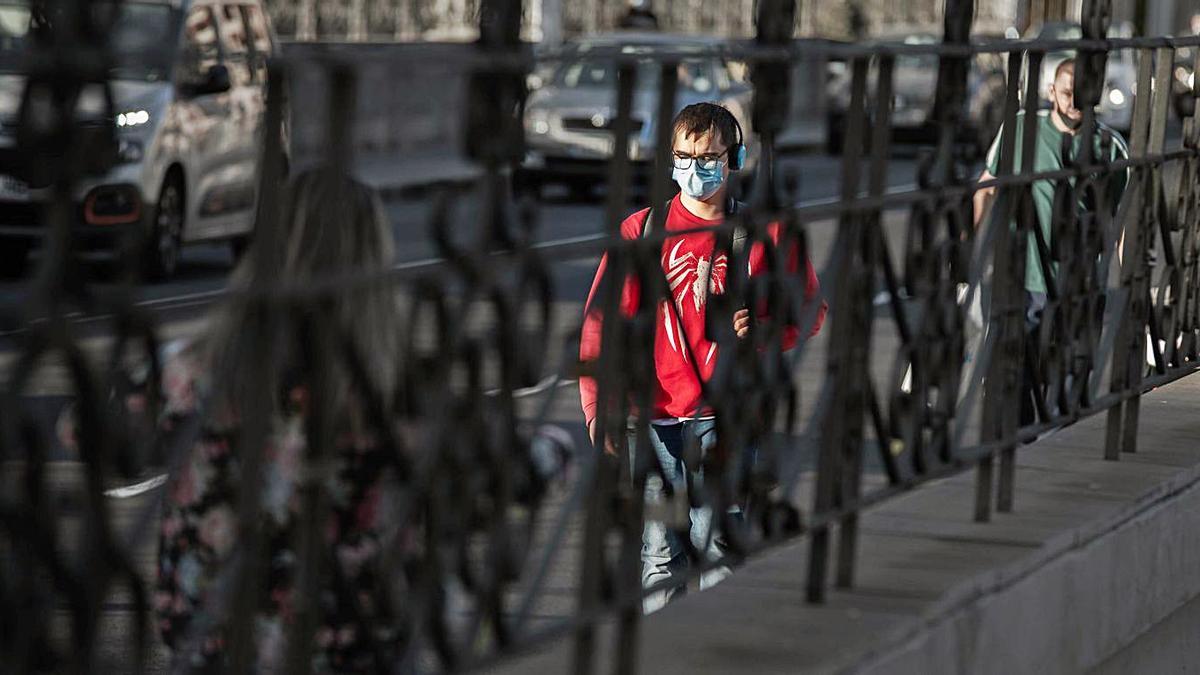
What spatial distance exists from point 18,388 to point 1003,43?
2.89m

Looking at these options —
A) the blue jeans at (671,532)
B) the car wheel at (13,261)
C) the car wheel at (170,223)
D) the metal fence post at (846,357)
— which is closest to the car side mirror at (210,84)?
the car wheel at (170,223)

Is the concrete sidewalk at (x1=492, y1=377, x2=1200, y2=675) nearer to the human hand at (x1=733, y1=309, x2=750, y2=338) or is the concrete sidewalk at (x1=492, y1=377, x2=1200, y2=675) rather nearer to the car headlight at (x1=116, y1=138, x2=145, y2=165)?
the human hand at (x1=733, y1=309, x2=750, y2=338)

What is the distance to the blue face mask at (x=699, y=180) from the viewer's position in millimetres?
5656

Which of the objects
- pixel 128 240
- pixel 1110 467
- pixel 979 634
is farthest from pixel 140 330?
pixel 1110 467

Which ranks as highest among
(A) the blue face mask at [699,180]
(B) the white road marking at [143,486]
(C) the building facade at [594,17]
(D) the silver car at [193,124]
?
(B) the white road marking at [143,486]

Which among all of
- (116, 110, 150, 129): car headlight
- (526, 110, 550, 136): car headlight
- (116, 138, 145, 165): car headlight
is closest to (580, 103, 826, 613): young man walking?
(116, 138, 145, 165): car headlight

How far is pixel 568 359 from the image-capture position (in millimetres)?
3500

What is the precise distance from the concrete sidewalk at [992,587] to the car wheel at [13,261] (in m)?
8.77

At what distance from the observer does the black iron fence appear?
7.97 ft

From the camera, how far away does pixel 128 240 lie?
93.3 inches

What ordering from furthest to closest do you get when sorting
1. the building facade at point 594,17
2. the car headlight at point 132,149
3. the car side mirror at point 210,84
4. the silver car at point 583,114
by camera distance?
1. the building facade at point 594,17
2. the silver car at point 583,114
3. the car side mirror at point 210,84
4. the car headlight at point 132,149

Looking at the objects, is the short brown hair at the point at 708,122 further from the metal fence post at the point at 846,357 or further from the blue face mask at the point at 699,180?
the metal fence post at the point at 846,357

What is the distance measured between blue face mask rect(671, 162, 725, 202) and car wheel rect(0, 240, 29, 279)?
27.6 ft

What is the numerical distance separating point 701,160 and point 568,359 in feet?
7.38
